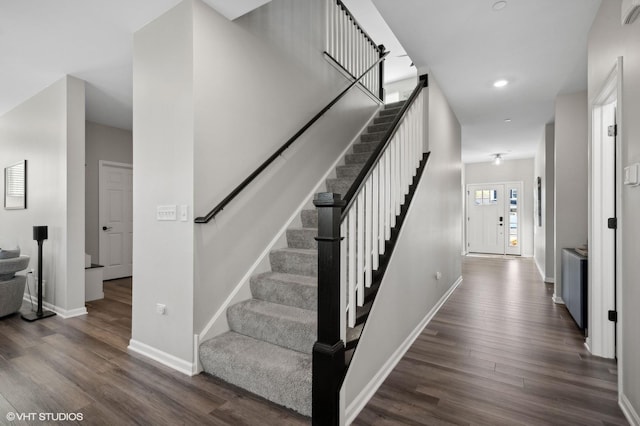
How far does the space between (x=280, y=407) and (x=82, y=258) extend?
3183 millimetres

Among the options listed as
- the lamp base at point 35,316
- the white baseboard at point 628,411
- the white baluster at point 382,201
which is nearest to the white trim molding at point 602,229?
the white baseboard at point 628,411

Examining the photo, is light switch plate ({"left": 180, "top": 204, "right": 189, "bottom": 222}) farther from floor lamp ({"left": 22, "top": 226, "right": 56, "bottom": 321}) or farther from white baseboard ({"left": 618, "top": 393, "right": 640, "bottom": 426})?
white baseboard ({"left": 618, "top": 393, "right": 640, "bottom": 426})

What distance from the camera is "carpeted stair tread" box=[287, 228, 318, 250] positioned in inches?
115

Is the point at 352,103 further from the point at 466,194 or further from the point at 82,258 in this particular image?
the point at 466,194

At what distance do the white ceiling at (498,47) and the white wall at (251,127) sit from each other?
1066mm

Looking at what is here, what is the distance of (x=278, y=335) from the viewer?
7.20ft

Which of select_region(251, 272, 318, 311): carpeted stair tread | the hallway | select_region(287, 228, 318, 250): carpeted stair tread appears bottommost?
the hallway

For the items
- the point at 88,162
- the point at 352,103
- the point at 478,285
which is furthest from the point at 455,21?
the point at 88,162

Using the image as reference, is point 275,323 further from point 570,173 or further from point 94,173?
point 94,173

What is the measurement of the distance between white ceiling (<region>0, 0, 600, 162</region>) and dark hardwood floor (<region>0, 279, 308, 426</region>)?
106 inches

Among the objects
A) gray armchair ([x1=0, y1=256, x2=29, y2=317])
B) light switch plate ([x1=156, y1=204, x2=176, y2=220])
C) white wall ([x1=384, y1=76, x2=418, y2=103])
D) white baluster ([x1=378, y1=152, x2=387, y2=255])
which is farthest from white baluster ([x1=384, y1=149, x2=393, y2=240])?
white wall ([x1=384, y1=76, x2=418, y2=103])

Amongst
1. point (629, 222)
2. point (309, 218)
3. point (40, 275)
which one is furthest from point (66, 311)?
point (629, 222)

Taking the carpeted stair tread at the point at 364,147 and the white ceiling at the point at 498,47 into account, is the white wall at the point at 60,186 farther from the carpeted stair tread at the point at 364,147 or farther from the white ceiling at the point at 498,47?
the white ceiling at the point at 498,47

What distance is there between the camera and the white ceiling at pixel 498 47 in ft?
8.11
